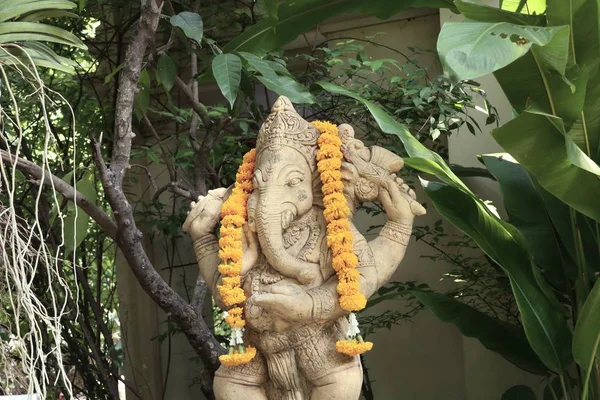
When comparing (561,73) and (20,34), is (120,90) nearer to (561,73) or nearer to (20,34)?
(20,34)

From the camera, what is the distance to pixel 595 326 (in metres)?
2.15

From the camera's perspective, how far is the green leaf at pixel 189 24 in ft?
7.06

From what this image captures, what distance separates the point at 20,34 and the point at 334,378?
1.10 m

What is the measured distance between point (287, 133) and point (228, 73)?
249mm

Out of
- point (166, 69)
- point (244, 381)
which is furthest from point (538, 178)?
point (166, 69)

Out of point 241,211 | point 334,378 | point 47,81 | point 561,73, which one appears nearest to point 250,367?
point 334,378

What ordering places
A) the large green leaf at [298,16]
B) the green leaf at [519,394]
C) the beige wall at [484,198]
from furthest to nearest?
the beige wall at [484,198], the green leaf at [519,394], the large green leaf at [298,16]

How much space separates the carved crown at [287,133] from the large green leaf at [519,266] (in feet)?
1.54

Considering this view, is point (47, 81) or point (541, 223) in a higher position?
point (47, 81)

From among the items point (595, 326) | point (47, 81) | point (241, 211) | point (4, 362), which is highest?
point (47, 81)

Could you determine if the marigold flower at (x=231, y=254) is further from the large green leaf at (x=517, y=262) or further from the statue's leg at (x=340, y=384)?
the large green leaf at (x=517, y=262)

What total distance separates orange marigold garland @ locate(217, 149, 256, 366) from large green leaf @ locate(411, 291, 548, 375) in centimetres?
79

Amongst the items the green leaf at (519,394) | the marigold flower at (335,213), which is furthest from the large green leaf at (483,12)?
the green leaf at (519,394)

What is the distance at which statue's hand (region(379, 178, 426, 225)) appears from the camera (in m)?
2.08
